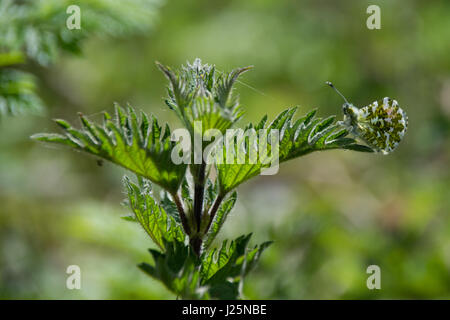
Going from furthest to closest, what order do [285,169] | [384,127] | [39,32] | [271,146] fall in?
[285,169]
[39,32]
[384,127]
[271,146]

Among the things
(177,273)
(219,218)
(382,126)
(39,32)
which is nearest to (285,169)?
(39,32)

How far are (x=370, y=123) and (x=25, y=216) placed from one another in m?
2.73

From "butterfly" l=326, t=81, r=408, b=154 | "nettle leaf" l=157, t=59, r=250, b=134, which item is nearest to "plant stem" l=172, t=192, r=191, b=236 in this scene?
"nettle leaf" l=157, t=59, r=250, b=134

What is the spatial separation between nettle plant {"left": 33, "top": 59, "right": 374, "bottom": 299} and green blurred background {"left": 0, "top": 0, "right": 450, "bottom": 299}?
3.76 ft

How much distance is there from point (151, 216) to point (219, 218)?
0.54ft

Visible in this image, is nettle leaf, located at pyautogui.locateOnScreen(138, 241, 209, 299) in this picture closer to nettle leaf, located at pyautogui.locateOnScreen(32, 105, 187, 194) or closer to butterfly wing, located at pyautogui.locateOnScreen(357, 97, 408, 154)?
nettle leaf, located at pyautogui.locateOnScreen(32, 105, 187, 194)

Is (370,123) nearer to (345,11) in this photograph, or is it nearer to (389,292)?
(389,292)

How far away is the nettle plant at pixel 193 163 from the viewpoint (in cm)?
99

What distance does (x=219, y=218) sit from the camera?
1165mm

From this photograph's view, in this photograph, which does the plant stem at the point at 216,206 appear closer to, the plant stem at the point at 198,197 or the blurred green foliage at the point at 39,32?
the plant stem at the point at 198,197

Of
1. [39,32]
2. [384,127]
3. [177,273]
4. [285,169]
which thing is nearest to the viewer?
[177,273]

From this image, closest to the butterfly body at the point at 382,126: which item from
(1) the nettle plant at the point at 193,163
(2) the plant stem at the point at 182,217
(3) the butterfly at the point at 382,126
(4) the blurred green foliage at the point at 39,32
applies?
(3) the butterfly at the point at 382,126

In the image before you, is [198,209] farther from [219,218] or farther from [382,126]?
[382,126]

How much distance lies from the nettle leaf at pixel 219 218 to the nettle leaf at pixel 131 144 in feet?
0.46
